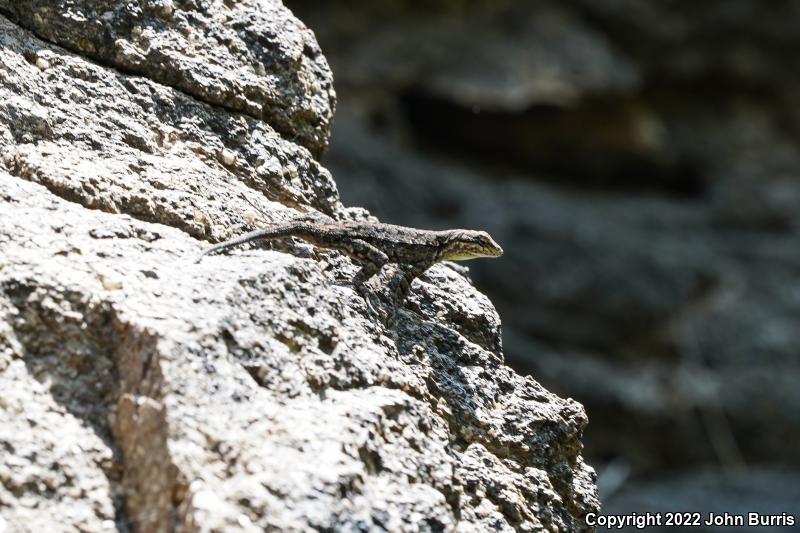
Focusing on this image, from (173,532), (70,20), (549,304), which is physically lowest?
(173,532)

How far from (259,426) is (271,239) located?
3.18 feet

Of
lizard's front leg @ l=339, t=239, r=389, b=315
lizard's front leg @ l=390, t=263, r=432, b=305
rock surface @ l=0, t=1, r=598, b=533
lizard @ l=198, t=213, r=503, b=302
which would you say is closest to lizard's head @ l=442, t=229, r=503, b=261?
lizard @ l=198, t=213, r=503, b=302

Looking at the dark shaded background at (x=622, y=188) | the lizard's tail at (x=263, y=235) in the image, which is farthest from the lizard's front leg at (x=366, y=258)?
the dark shaded background at (x=622, y=188)

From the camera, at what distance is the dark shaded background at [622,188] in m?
10.3

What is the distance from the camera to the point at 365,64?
10.8 meters

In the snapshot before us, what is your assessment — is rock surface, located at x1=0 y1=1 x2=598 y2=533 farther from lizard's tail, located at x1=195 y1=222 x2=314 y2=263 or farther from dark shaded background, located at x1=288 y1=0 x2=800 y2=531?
dark shaded background, located at x1=288 y1=0 x2=800 y2=531

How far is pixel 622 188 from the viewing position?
12.3m

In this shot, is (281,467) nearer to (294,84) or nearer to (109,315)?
(109,315)

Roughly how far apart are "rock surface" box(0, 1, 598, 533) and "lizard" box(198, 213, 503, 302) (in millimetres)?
65

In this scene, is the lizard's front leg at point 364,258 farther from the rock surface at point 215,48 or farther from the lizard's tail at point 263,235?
the rock surface at point 215,48

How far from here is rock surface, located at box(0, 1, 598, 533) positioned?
2.69 meters

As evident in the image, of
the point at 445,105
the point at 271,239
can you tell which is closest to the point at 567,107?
the point at 445,105

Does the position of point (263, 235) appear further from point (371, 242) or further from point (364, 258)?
point (371, 242)

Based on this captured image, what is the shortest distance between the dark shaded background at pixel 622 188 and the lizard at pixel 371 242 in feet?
15.9
